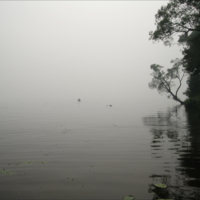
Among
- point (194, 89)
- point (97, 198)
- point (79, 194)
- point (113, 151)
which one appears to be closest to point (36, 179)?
point (79, 194)

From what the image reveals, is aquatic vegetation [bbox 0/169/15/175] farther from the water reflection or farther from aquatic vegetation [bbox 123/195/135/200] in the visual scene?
the water reflection

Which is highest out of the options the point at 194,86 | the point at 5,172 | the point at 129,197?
the point at 194,86

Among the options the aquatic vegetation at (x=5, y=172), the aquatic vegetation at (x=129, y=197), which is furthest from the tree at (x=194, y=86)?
the aquatic vegetation at (x=5, y=172)

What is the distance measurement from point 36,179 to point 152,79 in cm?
6414

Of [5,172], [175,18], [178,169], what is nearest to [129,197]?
[178,169]

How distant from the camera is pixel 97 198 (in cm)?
575

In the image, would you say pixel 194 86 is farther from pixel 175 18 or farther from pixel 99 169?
pixel 99 169

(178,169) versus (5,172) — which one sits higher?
(5,172)

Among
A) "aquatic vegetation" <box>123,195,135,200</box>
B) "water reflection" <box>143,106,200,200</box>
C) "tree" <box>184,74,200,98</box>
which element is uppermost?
"tree" <box>184,74,200,98</box>

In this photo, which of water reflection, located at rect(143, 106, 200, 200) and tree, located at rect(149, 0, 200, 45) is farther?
tree, located at rect(149, 0, 200, 45)

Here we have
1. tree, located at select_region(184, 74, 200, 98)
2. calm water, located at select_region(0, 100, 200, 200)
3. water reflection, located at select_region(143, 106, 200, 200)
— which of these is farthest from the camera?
tree, located at select_region(184, 74, 200, 98)

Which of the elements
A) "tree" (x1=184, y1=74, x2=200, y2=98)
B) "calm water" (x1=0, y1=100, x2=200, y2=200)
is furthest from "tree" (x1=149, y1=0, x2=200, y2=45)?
"tree" (x1=184, y1=74, x2=200, y2=98)

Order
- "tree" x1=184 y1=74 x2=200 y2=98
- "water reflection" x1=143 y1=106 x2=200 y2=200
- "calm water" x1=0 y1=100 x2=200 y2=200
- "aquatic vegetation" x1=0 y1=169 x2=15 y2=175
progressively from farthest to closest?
"tree" x1=184 y1=74 x2=200 y2=98 < "aquatic vegetation" x1=0 y1=169 x2=15 y2=175 < "calm water" x1=0 y1=100 x2=200 y2=200 < "water reflection" x1=143 y1=106 x2=200 y2=200

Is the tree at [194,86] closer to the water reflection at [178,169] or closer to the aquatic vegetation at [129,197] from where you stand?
the water reflection at [178,169]
